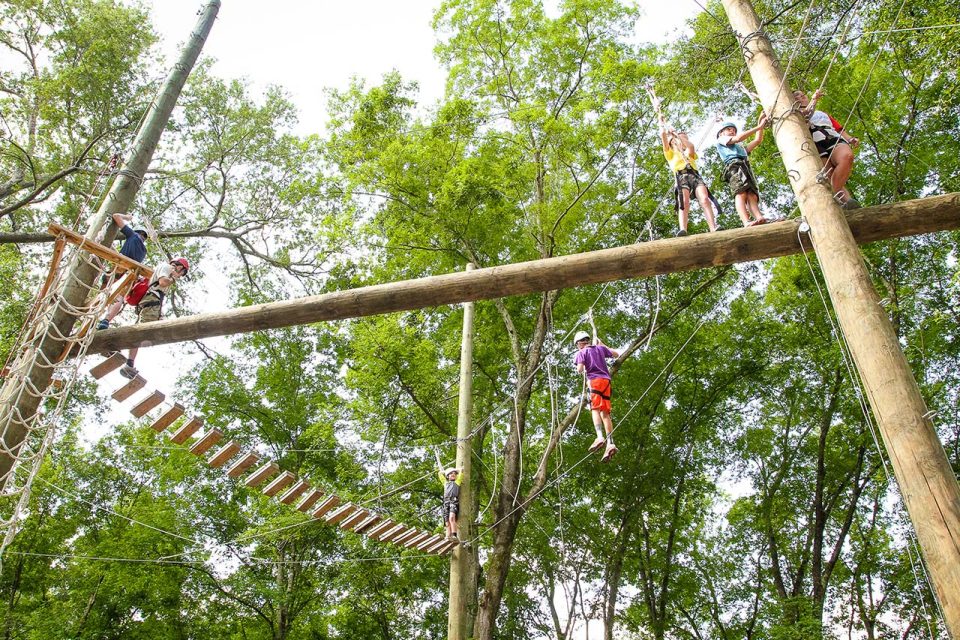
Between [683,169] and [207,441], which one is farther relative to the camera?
[683,169]

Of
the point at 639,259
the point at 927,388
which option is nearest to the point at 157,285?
the point at 639,259

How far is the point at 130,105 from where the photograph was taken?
1233cm

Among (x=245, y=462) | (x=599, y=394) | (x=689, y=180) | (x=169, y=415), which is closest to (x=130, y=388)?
(x=169, y=415)

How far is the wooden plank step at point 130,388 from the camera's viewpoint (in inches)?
227

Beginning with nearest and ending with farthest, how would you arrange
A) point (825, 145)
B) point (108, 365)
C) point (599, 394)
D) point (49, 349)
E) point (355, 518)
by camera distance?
point (825, 145) < point (49, 349) < point (108, 365) < point (599, 394) < point (355, 518)

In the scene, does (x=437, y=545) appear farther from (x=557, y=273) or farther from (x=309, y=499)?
(x=557, y=273)

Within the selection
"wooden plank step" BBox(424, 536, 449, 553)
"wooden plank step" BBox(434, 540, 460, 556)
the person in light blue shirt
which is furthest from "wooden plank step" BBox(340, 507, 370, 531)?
the person in light blue shirt

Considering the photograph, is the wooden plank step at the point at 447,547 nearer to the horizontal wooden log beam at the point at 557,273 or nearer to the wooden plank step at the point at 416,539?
the wooden plank step at the point at 416,539

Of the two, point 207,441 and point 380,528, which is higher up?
point 207,441

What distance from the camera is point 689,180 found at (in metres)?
6.39

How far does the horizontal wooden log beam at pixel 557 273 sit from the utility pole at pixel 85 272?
34 cm

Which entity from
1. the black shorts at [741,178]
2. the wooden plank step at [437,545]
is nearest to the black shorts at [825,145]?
the black shorts at [741,178]

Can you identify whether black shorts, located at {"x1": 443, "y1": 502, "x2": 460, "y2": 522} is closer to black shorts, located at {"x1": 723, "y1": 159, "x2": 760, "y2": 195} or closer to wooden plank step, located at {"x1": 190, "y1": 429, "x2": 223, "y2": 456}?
wooden plank step, located at {"x1": 190, "y1": 429, "x2": 223, "y2": 456}

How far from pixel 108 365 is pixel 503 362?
29.6 feet
